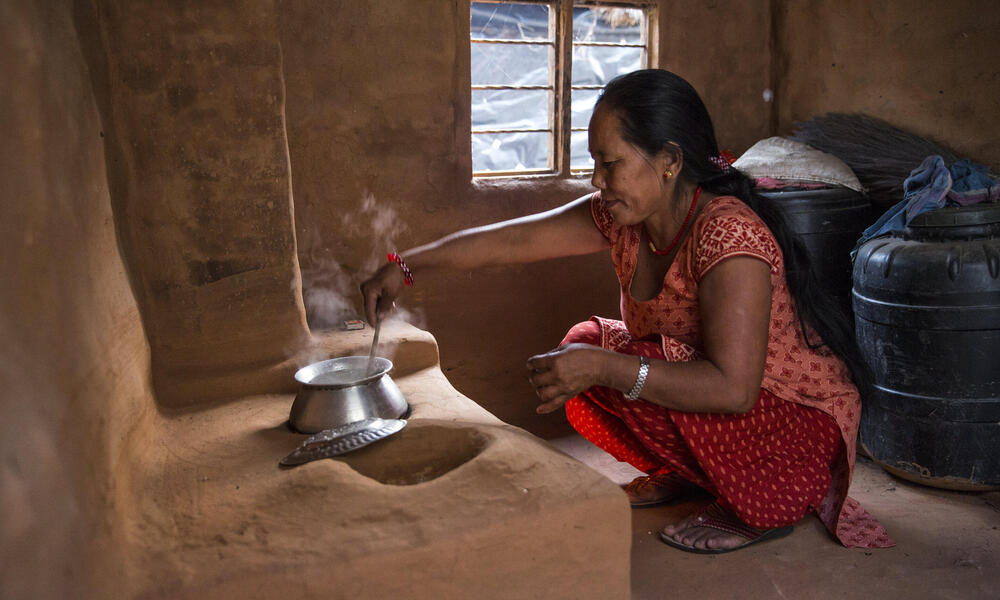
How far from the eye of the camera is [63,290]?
3.95 ft

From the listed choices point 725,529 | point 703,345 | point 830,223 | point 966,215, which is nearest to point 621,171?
point 703,345

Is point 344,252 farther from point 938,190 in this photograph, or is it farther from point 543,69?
point 938,190

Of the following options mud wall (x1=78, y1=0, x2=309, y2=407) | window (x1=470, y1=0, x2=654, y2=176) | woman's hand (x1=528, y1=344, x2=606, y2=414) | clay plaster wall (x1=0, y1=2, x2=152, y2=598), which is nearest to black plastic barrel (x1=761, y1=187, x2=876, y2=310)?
window (x1=470, y1=0, x2=654, y2=176)

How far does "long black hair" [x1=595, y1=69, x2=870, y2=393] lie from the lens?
1.76 metres

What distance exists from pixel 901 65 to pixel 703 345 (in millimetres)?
2220

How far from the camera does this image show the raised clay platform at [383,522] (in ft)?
3.84

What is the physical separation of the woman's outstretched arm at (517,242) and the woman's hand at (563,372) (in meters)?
0.65

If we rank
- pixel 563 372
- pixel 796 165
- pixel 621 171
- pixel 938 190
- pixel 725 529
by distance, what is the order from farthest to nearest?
1. pixel 796 165
2. pixel 938 190
3. pixel 725 529
4. pixel 621 171
5. pixel 563 372

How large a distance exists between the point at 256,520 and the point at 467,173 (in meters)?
2.04

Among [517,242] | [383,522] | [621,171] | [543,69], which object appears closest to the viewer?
[383,522]

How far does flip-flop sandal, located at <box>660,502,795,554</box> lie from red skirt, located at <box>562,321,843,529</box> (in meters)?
0.03

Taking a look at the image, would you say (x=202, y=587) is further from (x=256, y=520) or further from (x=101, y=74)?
(x=101, y=74)

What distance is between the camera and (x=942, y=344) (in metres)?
2.51

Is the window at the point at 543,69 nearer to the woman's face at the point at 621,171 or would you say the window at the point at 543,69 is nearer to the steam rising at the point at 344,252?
the steam rising at the point at 344,252
